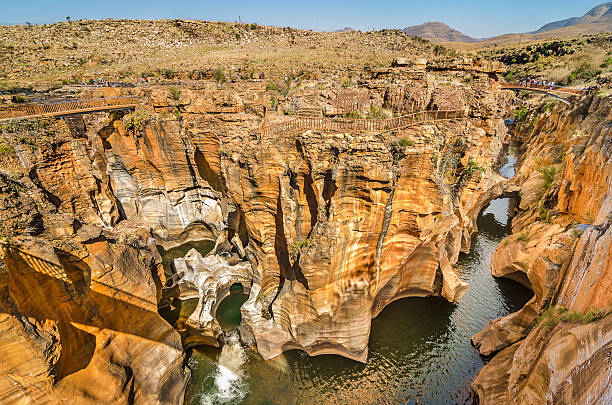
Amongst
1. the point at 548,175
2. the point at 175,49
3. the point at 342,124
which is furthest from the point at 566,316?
the point at 175,49

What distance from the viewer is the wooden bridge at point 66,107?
18344 mm

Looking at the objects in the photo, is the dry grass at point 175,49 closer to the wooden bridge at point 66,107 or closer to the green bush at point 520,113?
the wooden bridge at point 66,107

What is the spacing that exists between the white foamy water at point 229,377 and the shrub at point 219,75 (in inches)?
1071

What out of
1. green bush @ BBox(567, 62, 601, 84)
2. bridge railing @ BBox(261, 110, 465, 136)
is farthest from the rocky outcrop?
green bush @ BBox(567, 62, 601, 84)

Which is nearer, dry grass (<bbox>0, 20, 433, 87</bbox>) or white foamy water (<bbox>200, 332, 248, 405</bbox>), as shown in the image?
white foamy water (<bbox>200, 332, 248, 405</bbox>)

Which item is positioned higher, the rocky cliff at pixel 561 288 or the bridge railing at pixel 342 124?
the bridge railing at pixel 342 124

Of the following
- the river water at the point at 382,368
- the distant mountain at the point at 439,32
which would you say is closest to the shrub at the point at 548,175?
the river water at the point at 382,368

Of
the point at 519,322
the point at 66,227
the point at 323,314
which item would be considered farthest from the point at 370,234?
the point at 66,227

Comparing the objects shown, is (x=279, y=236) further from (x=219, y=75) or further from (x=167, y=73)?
(x=167, y=73)

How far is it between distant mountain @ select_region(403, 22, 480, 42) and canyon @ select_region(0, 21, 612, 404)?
180509 millimetres

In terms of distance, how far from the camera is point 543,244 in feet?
53.3

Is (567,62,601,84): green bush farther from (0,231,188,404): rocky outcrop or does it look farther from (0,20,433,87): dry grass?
(0,231,188,404): rocky outcrop

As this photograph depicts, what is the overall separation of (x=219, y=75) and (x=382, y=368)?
3264cm

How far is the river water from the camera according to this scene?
12195 mm
